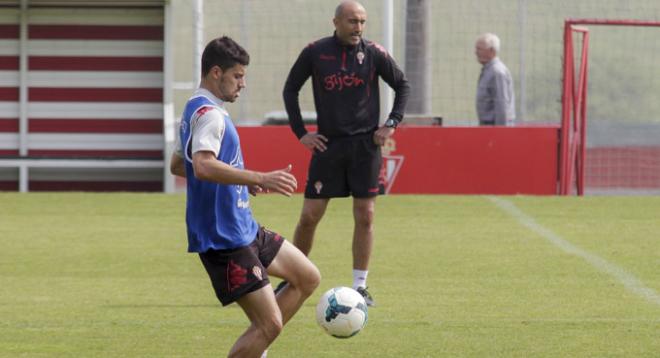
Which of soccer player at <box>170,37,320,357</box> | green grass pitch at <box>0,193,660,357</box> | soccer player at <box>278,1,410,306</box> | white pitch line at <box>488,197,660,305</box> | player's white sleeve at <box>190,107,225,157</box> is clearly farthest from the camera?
white pitch line at <box>488,197,660,305</box>

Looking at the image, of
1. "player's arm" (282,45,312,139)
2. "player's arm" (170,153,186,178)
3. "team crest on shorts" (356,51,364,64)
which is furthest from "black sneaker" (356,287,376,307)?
"player's arm" (170,153,186,178)

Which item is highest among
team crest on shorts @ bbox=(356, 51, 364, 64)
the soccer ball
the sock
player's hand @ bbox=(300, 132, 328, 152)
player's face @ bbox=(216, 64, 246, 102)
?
team crest on shorts @ bbox=(356, 51, 364, 64)

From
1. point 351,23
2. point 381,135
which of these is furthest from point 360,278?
point 351,23

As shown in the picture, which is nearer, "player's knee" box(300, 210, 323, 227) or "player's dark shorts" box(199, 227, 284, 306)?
"player's dark shorts" box(199, 227, 284, 306)

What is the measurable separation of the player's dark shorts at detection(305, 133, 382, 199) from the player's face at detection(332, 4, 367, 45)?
2.29 feet

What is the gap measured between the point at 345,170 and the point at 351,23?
1.04 m

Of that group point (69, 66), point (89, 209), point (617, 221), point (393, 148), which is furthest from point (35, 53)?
point (617, 221)

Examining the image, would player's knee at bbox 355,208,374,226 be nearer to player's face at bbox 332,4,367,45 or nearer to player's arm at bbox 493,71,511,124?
player's face at bbox 332,4,367,45

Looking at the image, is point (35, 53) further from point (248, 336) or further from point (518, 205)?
point (248, 336)

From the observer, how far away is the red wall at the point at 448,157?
686 inches

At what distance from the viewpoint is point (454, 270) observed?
37.2ft

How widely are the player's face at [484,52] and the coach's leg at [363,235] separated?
26.0ft

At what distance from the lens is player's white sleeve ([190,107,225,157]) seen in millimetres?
6449

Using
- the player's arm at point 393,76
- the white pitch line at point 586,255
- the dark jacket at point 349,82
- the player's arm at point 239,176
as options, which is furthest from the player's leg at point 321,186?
the player's arm at point 239,176
